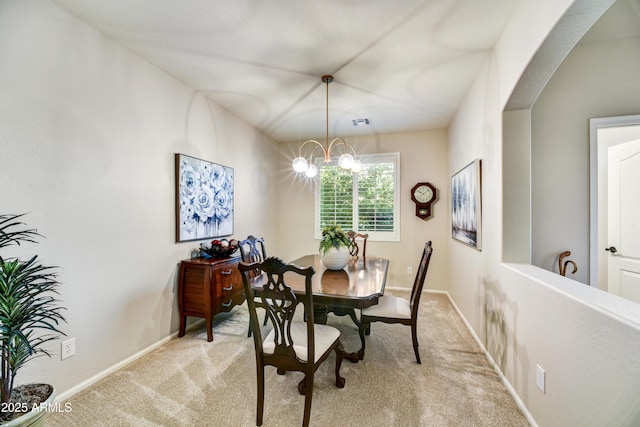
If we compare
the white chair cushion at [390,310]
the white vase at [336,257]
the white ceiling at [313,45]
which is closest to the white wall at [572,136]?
the white ceiling at [313,45]

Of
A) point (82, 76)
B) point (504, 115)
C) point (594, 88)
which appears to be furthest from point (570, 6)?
point (82, 76)

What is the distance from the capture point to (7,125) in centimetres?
160

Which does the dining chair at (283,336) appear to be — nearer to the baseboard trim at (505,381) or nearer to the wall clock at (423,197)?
the baseboard trim at (505,381)

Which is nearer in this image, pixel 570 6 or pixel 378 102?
pixel 570 6

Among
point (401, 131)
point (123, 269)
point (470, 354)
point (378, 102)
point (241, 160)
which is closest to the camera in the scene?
point (123, 269)

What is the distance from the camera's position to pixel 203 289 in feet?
8.93

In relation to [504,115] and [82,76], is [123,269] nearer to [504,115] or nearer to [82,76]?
[82,76]

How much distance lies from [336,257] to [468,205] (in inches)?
63.6

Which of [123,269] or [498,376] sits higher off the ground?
[123,269]

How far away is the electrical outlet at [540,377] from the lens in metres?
1.52

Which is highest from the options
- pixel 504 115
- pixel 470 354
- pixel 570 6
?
pixel 570 6

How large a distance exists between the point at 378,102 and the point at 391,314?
2505mm

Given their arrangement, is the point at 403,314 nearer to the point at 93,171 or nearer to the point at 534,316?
the point at 534,316

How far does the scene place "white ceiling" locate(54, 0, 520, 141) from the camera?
182 cm
